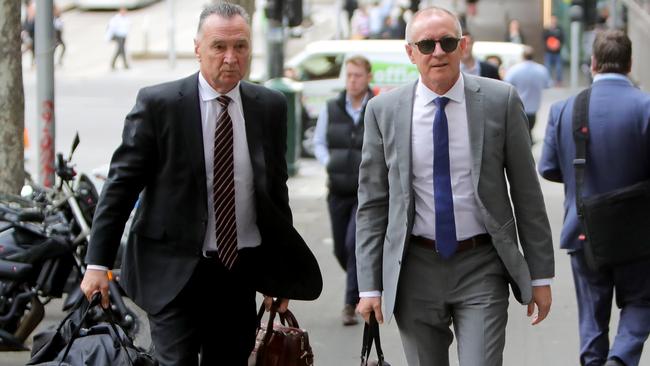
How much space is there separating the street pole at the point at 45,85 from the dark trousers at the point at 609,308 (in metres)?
5.18

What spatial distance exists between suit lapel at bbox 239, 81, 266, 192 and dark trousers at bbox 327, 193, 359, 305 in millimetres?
3508

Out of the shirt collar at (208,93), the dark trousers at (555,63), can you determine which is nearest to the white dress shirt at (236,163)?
the shirt collar at (208,93)

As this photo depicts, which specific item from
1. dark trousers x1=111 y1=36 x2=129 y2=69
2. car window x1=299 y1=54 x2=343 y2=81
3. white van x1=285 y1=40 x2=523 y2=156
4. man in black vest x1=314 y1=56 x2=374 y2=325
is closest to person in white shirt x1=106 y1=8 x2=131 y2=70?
dark trousers x1=111 y1=36 x2=129 y2=69

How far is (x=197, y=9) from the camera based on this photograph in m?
42.5

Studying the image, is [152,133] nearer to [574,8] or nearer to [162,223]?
[162,223]

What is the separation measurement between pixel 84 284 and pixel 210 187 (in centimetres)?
57

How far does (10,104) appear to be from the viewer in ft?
32.6

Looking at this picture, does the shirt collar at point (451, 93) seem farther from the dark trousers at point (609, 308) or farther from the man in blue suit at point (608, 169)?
the dark trousers at point (609, 308)

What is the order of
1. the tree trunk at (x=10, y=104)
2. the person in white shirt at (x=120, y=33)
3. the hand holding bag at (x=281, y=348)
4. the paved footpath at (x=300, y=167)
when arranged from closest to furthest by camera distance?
the hand holding bag at (x=281, y=348), the paved footpath at (x=300, y=167), the tree trunk at (x=10, y=104), the person in white shirt at (x=120, y=33)

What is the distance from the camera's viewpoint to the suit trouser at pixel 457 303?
4637 millimetres

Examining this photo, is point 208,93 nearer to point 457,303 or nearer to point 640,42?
point 457,303

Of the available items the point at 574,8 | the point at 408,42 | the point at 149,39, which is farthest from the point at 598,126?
the point at 149,39

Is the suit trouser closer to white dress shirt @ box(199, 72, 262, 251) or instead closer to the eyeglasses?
white dress shirt @ box(199, 72, 262, 251)

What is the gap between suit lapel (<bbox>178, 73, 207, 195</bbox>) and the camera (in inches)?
185
